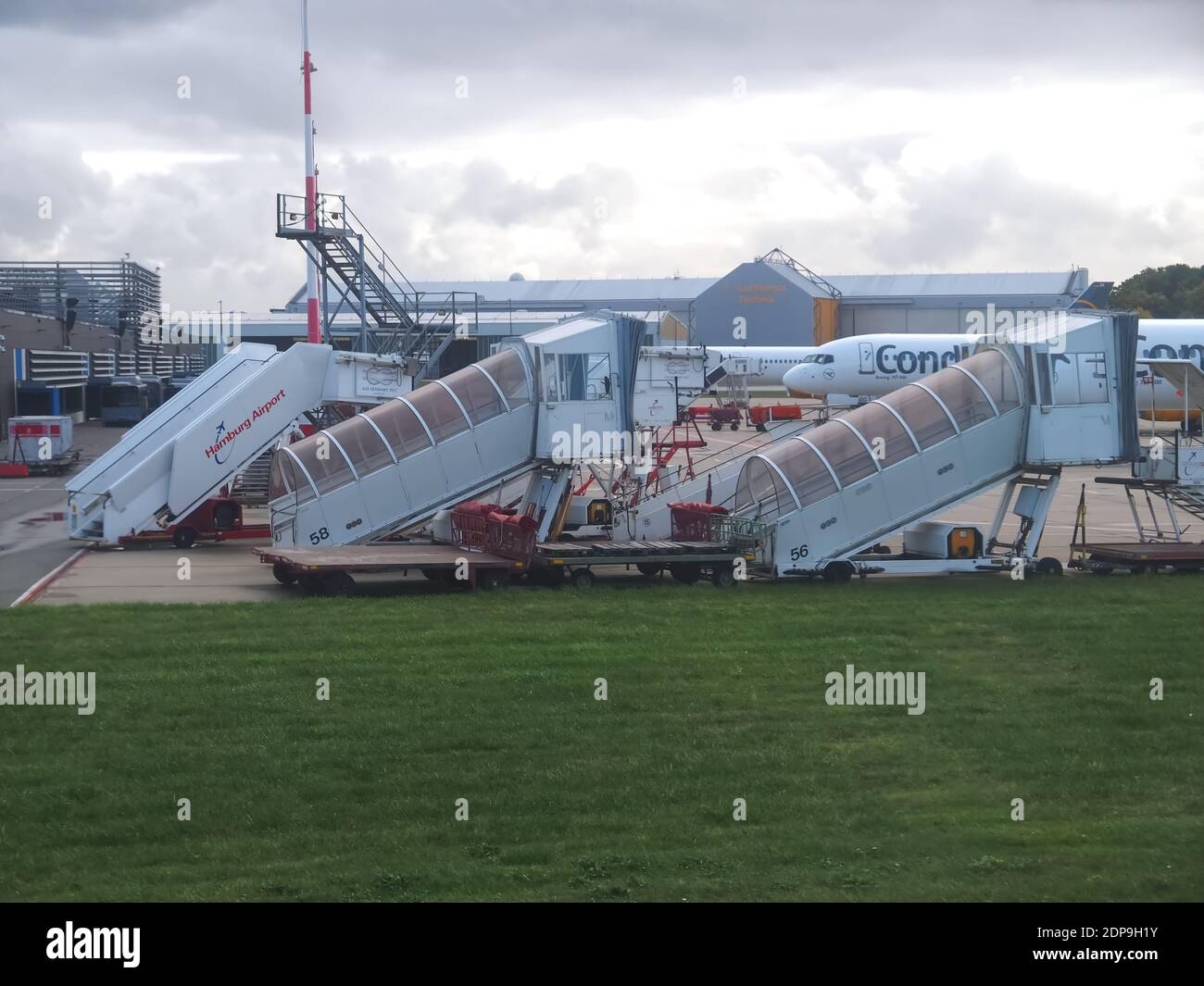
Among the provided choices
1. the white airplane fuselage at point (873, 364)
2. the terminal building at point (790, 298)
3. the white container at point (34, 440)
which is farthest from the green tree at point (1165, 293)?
the white container at point (34, 440)

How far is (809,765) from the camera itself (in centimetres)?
1468

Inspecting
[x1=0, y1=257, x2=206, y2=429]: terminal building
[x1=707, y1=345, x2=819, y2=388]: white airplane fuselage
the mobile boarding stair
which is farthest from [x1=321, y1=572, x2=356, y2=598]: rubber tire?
[x1=707, y1=345, x2=819, y2=388]: white airplane fuselage

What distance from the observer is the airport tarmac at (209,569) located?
2719cm

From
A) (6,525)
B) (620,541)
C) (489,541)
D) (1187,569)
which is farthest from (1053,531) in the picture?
(6,525)

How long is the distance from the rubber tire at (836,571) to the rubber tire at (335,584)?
9.45 m

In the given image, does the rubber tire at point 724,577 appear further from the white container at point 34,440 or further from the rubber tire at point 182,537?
the white container at point 34,440

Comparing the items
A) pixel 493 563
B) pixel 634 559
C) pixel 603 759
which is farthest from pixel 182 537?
pixel 603 759

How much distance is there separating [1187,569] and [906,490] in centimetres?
647

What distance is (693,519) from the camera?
99.7ft

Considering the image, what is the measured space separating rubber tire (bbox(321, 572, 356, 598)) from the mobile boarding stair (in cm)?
814

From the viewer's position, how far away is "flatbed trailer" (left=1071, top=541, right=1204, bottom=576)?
94.9 ft

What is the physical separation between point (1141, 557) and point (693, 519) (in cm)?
945

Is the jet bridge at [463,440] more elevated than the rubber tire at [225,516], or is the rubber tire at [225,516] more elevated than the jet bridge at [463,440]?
the jet bridge at [463,440]
